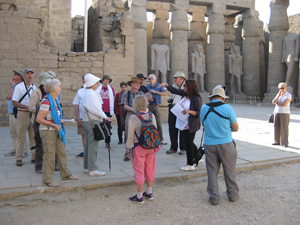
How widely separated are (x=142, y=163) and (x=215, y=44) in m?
20.6

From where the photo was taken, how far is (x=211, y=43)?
2358 cm

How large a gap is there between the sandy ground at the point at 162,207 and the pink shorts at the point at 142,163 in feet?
1.19

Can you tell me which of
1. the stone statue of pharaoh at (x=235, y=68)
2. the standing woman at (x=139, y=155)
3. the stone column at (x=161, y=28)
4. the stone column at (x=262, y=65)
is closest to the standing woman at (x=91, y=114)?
the standing woman at (x=139, y=155)

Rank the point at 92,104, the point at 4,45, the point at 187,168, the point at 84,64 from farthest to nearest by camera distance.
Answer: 1. the point at 84,64
2. the point at 4,45
3. the point at 187,168
4. the point at 92,104

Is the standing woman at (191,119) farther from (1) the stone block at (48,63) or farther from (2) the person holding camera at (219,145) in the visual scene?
(1) the stone block at (48,63)

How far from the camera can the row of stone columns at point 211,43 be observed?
20.8 m

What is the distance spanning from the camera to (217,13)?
23.2 meters

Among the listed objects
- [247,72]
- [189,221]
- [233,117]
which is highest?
[247,72]

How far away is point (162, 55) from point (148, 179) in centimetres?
1887

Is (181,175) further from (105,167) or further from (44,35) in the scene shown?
(44,35)

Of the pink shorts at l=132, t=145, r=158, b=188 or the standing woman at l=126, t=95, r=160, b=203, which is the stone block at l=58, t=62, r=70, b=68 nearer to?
the standing woman at l=126, t=95, r=160, b=203

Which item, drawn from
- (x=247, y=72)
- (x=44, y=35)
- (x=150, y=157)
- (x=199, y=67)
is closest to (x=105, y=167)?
(x=150, y=157)

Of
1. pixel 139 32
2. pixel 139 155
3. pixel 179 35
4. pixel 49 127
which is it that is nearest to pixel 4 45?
pixel 49 127

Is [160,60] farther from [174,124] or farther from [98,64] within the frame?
[174,124]
